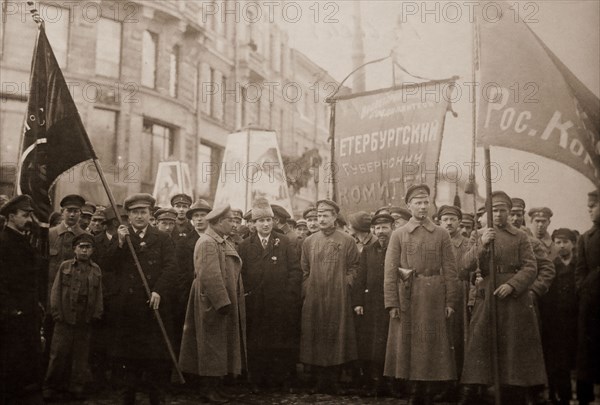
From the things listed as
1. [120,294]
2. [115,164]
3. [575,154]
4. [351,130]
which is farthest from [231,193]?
[115,164]

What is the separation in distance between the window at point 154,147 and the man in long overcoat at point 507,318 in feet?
49.6

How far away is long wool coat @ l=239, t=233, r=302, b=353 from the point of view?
23.4ft

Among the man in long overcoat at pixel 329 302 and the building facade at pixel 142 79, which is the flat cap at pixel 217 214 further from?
the building facade at pixel 142 79

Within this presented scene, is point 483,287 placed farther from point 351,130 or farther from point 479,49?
point 351,130

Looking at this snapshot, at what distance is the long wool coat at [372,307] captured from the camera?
6957 mm

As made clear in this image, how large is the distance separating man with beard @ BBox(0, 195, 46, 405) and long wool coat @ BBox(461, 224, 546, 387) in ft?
11.7

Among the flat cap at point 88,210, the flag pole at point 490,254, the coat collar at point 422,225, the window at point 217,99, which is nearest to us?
the flag pole at point 490,254

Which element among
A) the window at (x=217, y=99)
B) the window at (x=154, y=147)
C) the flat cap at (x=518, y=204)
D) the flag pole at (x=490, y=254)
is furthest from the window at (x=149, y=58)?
the flag pole at (x=490, y=254)

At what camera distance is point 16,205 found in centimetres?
488

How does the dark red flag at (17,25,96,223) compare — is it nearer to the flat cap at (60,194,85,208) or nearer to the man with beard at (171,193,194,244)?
the flat cap at (60,194,85,208)

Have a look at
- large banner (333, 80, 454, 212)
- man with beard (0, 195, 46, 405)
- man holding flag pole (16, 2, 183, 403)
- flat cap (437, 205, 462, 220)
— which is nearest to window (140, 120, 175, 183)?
large banner (333, 80, 454, 212)

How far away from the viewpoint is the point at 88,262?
6676 millimetres

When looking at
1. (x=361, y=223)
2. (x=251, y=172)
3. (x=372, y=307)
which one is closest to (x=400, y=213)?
(x=361, y=223)

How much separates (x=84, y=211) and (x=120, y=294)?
2.28 m
